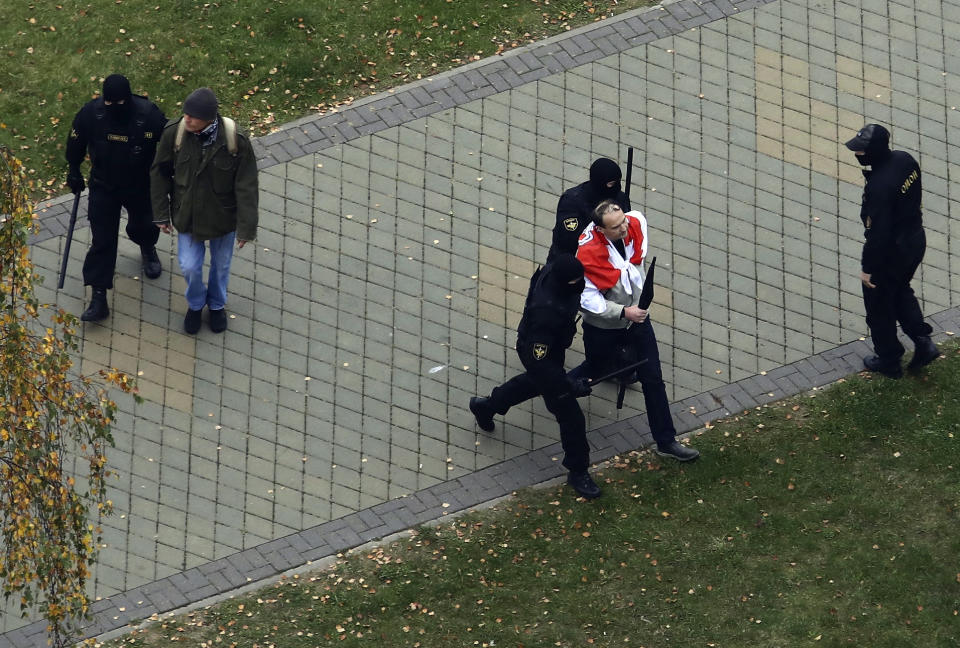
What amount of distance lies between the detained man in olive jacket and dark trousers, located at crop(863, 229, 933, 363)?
477cm

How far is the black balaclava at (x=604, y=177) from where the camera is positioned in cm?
1184

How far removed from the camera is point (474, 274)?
1364cm

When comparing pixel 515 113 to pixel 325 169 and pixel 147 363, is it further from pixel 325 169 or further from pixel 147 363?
pixel 147 363

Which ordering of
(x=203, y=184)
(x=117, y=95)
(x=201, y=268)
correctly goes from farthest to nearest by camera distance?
(x=201, y=268), (x=203, y=184), (x=117, y=95)

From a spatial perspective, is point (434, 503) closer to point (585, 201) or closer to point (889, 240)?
point (585, 201)

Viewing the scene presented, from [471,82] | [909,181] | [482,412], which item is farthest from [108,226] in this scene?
[909,181]

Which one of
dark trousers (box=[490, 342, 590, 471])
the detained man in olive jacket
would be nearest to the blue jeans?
the detained man in olive jacket

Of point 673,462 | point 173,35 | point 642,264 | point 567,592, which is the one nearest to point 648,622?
point 567,592

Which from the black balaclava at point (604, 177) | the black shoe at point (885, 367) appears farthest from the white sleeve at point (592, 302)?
the black shoe at point (885, 367)

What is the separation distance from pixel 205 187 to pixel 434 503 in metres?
2.93

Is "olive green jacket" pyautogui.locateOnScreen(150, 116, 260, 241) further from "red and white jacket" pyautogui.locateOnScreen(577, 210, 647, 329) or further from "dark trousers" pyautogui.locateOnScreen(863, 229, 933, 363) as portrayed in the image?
"dark trousers" pyautogui.locateOnScreen(863, 229, 933, 363)

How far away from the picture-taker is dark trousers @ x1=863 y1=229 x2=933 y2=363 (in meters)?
12.3

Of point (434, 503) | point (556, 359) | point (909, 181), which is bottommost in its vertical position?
point (434, 503)

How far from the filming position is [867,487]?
1216cm
